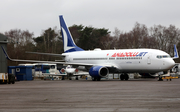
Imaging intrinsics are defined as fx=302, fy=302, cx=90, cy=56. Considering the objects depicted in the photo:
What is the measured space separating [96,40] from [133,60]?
5209 centimetres

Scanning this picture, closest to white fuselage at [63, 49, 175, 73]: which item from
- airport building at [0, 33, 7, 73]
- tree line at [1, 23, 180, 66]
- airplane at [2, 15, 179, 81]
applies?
airplane at [2, 15, 179, 81]

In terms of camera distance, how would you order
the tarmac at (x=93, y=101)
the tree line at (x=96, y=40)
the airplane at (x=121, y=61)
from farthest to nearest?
the tree line at (x=96, y=40) < the airplane at (x=121, y=61) < the tarmac at (x=93, y=101)

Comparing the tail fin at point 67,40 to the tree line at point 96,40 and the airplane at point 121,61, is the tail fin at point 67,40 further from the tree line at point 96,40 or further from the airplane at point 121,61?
the tree line at point 96,40

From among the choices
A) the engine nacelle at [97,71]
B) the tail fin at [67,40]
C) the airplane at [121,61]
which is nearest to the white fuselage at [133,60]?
the airplane at [121,61]

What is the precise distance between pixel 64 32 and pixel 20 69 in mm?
9372

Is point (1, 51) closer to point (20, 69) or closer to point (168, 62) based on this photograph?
point (20, 69)

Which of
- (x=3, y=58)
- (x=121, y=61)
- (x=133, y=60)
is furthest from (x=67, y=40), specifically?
(x=133, y=60)

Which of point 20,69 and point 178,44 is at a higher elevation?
point 178,44

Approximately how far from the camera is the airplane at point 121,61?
103 feet

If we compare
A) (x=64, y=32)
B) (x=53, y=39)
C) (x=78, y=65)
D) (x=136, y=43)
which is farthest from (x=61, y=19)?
(x=53, y=39)

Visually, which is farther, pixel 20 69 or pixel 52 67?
pixel 52 67

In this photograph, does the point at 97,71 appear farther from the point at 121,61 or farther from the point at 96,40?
the point at 96,40

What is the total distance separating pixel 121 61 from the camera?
34.3m

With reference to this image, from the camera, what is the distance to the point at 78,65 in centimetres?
3656
